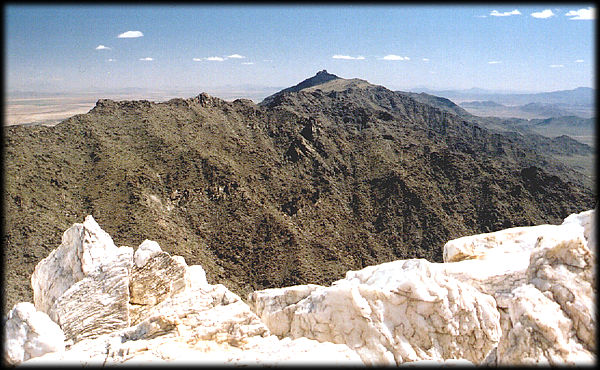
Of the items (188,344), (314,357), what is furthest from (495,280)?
(188,344)

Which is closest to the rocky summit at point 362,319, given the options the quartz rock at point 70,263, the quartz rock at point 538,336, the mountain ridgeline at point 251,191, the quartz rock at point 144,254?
the quartz rock at point 538,336

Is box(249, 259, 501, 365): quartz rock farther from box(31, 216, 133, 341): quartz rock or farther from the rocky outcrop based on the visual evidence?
box(31, 216, 133, 341): quartz rock

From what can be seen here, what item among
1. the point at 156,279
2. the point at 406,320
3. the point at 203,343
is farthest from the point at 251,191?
the point at 406,320

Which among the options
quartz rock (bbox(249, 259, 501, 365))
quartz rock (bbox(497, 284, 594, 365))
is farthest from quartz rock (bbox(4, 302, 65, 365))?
quartz rock (bbox(497, 284, 594, 365))

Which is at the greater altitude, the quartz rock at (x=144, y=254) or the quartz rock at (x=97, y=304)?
the quartz rock at (x=144, y=254)

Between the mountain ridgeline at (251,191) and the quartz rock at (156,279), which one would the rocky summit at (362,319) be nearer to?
the quartz rock at (156,279)

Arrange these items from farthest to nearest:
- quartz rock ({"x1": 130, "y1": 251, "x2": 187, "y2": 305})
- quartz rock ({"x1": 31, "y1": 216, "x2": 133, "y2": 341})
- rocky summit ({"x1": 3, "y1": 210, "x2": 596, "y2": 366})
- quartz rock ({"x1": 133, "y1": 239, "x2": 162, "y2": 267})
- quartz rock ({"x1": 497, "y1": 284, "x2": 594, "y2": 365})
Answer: quartz rock ({"x1": 133, "y1": 239, "x2": 162, "y2": 267})
quartz rock ({"x1": 130, "y1": 251, "x2": 187, "y2": 305})
quartz rock ({"x1": 31, "y1": 216, "x2": 133, "y2": 341})
rocky summit ({"x1": 3, "y1": 210, "x2": 596, "y2": 366})
quartz rock ({"x1": 497, "y1": 284, "x2": 594, "y2": 365})
